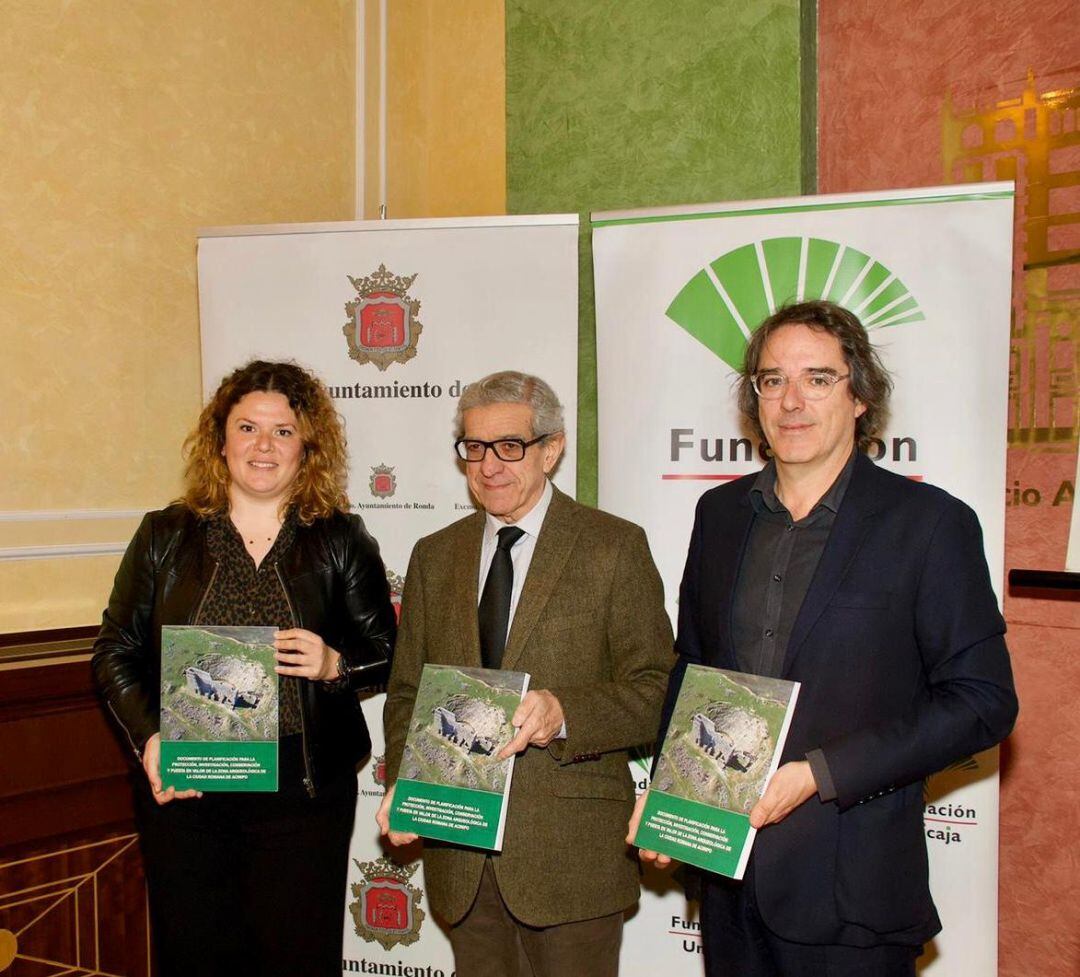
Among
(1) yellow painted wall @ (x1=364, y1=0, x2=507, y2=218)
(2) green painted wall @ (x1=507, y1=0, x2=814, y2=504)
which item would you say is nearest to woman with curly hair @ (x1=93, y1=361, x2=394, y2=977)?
(2) green painted wall @ (x1=507, y1=0, x2=814, y2=504)

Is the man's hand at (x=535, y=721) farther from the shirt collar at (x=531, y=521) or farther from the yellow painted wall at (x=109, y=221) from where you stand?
the yellow painted wall at (x=109, y=221)

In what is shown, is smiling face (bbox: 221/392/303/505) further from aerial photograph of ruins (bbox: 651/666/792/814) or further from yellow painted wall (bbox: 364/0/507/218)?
yellow painted wall (bbox: 364/0/507/218)

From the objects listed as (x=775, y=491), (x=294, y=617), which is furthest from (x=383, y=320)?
(x=775, y=491)

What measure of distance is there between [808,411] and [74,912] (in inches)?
106

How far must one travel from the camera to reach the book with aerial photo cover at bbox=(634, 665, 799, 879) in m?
1.76

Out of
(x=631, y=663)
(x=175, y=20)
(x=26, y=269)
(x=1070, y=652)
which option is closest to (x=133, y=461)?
(x=26, y=269)

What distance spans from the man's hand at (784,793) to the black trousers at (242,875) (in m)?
1.13

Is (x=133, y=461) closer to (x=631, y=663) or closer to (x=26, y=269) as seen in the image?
(x=26, y=269)

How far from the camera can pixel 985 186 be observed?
2.77m

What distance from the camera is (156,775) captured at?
2336mm

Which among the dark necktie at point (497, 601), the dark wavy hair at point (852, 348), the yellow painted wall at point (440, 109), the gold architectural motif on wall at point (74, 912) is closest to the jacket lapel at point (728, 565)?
the dark wavy hair at point (852, 348)

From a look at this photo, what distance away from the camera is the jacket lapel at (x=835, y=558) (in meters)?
1.82

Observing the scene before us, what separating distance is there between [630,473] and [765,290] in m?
0.66

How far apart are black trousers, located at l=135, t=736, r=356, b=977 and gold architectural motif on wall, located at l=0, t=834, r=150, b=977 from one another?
0.80 metres
